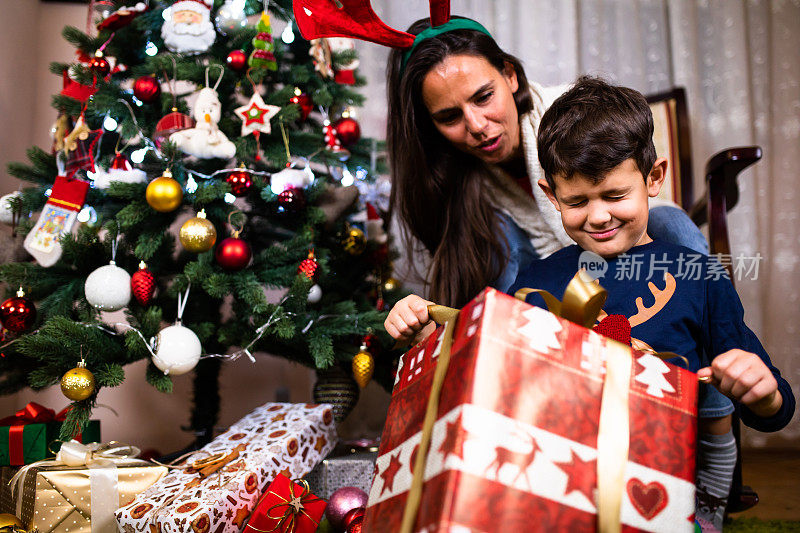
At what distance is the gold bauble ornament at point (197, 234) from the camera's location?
1255 millimetres

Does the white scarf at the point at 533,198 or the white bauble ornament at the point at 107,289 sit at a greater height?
the white scarf at the point at 533,198

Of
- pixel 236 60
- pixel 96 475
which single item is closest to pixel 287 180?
pixel 236 60

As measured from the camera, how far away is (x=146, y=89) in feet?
4.51

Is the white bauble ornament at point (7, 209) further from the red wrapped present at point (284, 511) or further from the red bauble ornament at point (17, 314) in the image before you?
the red wrapped present at point (284, 511)

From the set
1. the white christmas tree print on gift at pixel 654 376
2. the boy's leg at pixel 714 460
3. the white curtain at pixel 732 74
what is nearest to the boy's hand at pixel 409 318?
the white christmas tree print on gift at pixel 654 376

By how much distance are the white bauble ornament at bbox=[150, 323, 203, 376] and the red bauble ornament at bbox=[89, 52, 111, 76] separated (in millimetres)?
668

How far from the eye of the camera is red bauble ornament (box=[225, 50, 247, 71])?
1.43 meters

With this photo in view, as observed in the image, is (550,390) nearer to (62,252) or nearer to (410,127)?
(410,127)

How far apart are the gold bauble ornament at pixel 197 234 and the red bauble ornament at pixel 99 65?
0.48 metres

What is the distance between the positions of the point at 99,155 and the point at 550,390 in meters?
1.31

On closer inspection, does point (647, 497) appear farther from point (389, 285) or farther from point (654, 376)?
point (389, 285)

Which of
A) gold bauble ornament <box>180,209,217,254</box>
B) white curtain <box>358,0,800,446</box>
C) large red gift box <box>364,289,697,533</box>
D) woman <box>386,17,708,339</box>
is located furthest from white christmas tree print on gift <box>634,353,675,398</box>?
white curtain <box>358,0,800,446</box>

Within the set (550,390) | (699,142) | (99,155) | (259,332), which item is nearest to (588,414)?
(550,390)

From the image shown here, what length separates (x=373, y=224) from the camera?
1.65 m
